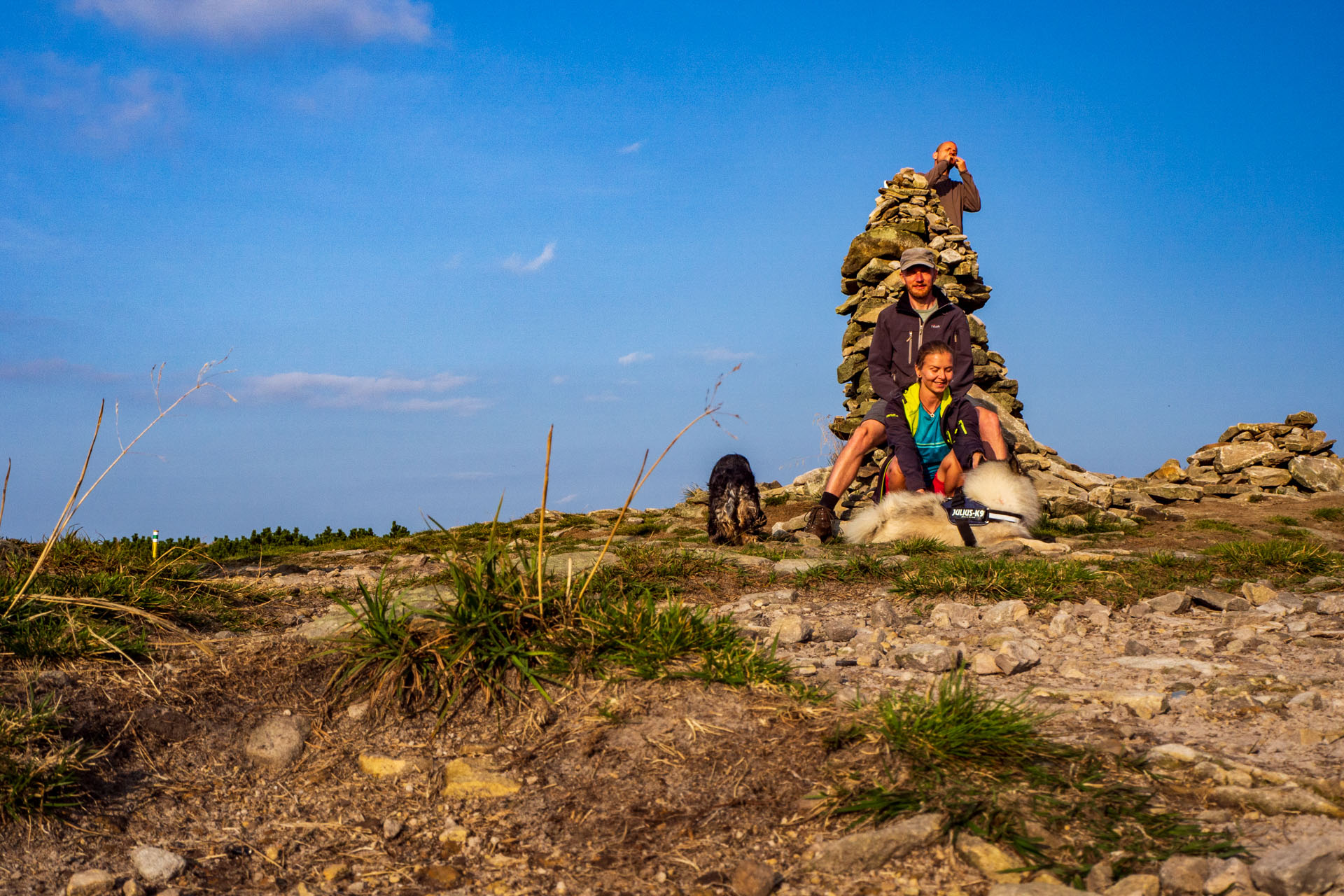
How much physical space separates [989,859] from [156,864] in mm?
2389

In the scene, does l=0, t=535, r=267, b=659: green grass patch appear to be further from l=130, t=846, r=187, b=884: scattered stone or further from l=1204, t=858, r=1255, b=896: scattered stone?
l=1204, t=858, r=1255, b=896: scattered stone

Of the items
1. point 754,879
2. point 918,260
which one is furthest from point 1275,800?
point 918,260

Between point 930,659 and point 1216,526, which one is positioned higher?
point 1216,526

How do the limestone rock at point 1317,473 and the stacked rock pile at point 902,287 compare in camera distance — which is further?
the limestone rock at point 1317,473

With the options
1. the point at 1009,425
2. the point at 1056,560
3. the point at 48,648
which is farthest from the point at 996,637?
the point at 1009,425

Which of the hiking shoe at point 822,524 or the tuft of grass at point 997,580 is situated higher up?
the hiking shoe at point 822,524

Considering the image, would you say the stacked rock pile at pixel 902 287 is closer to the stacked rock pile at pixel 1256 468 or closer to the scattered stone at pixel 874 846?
the stacked rock pile at pixel 1256 468

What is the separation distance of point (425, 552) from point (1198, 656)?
233 inches

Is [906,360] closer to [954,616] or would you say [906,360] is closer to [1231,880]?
[954,616]

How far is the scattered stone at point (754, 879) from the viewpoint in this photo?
2.38 metres

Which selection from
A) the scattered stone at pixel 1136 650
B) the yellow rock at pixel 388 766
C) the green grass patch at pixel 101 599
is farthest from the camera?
the scattered stone at pixel 1136 650

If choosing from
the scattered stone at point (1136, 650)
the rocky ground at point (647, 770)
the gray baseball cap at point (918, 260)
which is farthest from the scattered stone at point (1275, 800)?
the gray baseball cap at point (918, 260)

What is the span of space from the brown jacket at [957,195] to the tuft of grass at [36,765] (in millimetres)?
14500

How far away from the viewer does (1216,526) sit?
10797mm
